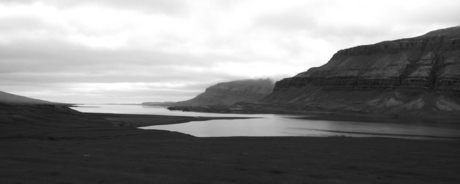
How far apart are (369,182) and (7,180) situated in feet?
67.7

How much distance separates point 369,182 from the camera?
75.5 ft

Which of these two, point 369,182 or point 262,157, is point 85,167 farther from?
point 369,182

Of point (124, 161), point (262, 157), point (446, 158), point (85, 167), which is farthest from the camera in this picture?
point (446, 158)

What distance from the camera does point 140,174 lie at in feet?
75.3

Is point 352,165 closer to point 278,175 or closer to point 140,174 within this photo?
point 278,175

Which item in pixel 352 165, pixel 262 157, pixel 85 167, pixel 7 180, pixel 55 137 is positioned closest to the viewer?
pixel 7 180

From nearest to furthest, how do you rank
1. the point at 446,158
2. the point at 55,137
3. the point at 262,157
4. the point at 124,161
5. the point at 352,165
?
the point at 124,161 → the point at 352,165 → the point at 262,157 → the point at 446,158 → the point at 55,137

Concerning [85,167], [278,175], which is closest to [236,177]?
[278,175]

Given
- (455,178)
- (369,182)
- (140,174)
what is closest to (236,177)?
(140,174)

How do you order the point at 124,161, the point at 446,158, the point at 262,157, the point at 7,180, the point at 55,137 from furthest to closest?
the point at 55,137 < the point at 446,158 < the point at 262,157 < the point at 124,161 < the point at 7,180

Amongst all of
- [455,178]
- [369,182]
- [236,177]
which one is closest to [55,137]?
[236,177]

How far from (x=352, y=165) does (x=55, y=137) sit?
40472 millimetres

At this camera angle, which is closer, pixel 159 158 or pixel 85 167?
pixel 85 167

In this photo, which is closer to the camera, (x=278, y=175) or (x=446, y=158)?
(x=278, y=175)
